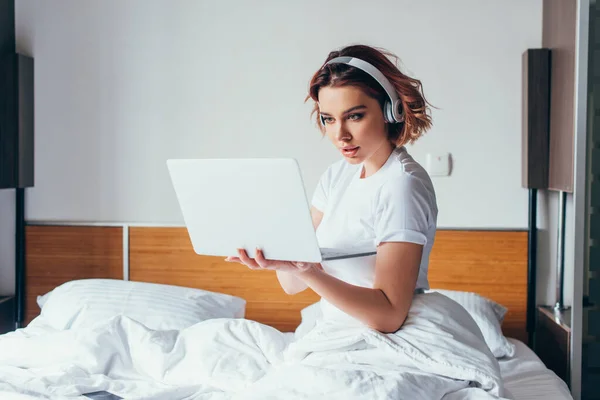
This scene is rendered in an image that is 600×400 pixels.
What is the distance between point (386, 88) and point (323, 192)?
0.41 meters

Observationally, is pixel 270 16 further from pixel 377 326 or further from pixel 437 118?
pixel 377 326

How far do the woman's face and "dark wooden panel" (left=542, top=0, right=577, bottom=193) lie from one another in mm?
1242

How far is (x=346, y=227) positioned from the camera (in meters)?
1.57

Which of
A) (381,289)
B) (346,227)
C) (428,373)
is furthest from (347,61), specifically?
(428,373)

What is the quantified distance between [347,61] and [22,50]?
2102mm

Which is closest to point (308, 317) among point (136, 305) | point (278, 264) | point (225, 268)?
point (225, 268)

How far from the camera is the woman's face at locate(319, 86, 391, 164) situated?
1.48m

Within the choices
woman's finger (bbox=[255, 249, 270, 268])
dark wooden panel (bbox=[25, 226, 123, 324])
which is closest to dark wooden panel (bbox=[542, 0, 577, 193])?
woman's finger (bbox=[255, 249, 270, 268])

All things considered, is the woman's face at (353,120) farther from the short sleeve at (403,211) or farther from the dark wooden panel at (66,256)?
the dark wooden panel at (66,256)

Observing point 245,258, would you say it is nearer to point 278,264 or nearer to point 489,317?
point 278,264

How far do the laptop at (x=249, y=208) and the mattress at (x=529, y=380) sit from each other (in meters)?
0.90

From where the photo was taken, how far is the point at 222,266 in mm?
2977

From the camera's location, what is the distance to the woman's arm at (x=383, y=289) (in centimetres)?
137

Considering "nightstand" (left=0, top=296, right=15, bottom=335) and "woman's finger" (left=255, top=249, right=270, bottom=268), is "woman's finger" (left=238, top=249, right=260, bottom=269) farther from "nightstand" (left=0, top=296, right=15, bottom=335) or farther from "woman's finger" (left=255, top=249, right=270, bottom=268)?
"nightstand" (left=0, top=296, right=15, bottom=335)
